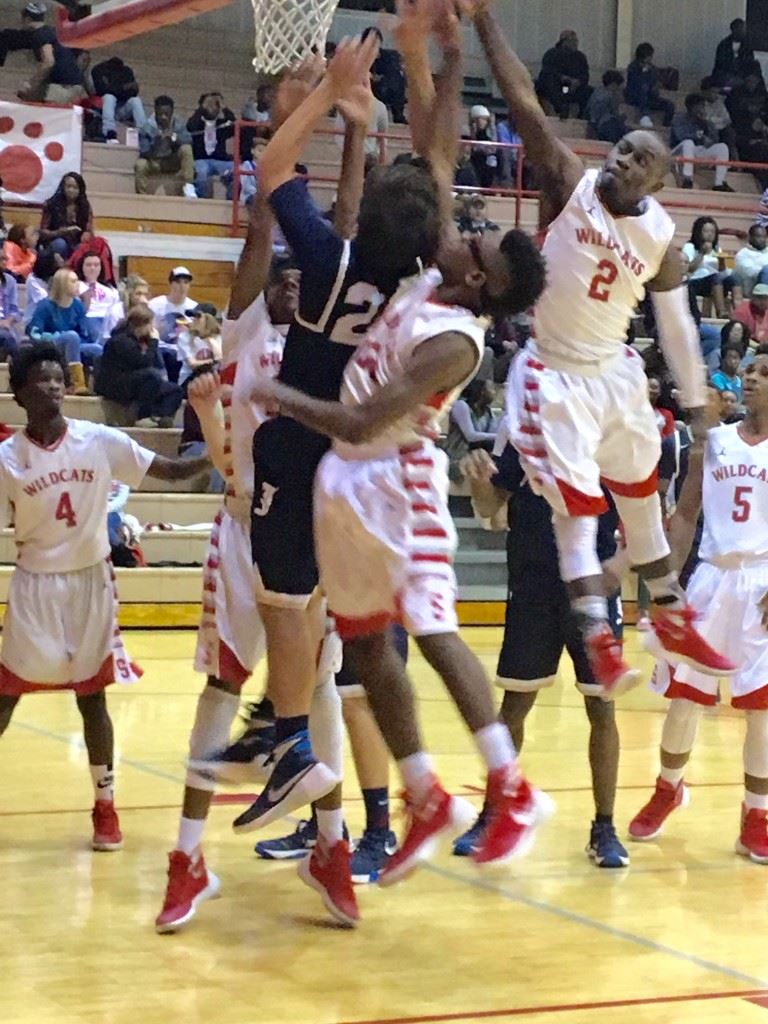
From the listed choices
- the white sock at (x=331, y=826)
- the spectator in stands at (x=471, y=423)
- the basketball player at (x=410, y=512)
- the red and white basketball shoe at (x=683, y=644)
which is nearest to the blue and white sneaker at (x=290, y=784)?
the basketball player at (x=410, y=512)

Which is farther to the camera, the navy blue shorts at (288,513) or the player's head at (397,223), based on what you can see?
the navy blue shorts at (288,513)

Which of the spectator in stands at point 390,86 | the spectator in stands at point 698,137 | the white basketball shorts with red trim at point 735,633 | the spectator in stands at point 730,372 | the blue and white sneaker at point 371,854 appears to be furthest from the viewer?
the spectator in stands at point 698,137

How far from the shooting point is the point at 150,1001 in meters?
4.70

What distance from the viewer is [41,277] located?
15.3 meters

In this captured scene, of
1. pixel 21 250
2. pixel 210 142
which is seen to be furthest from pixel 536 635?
pixel 210 142

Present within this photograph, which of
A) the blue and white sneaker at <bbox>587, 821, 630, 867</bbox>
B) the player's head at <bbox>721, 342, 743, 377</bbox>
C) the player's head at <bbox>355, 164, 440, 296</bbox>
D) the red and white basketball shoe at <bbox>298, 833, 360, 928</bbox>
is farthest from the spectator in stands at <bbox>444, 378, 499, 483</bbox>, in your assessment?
the player's head at <bbox>355, 164, 440, 296</bbox>

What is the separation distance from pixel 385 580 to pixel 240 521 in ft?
3.96

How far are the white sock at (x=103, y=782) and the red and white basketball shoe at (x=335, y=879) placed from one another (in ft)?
3.80

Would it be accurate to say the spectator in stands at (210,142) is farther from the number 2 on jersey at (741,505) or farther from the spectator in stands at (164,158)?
the number 2 on jersey at (741,505)

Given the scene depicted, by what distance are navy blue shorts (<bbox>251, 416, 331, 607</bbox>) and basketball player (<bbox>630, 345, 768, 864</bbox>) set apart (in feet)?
7.27

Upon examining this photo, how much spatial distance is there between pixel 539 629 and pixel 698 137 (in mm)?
17283

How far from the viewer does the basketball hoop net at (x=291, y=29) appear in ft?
25.4

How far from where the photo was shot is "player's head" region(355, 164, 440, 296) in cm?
473

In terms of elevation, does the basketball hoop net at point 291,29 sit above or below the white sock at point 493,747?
above
